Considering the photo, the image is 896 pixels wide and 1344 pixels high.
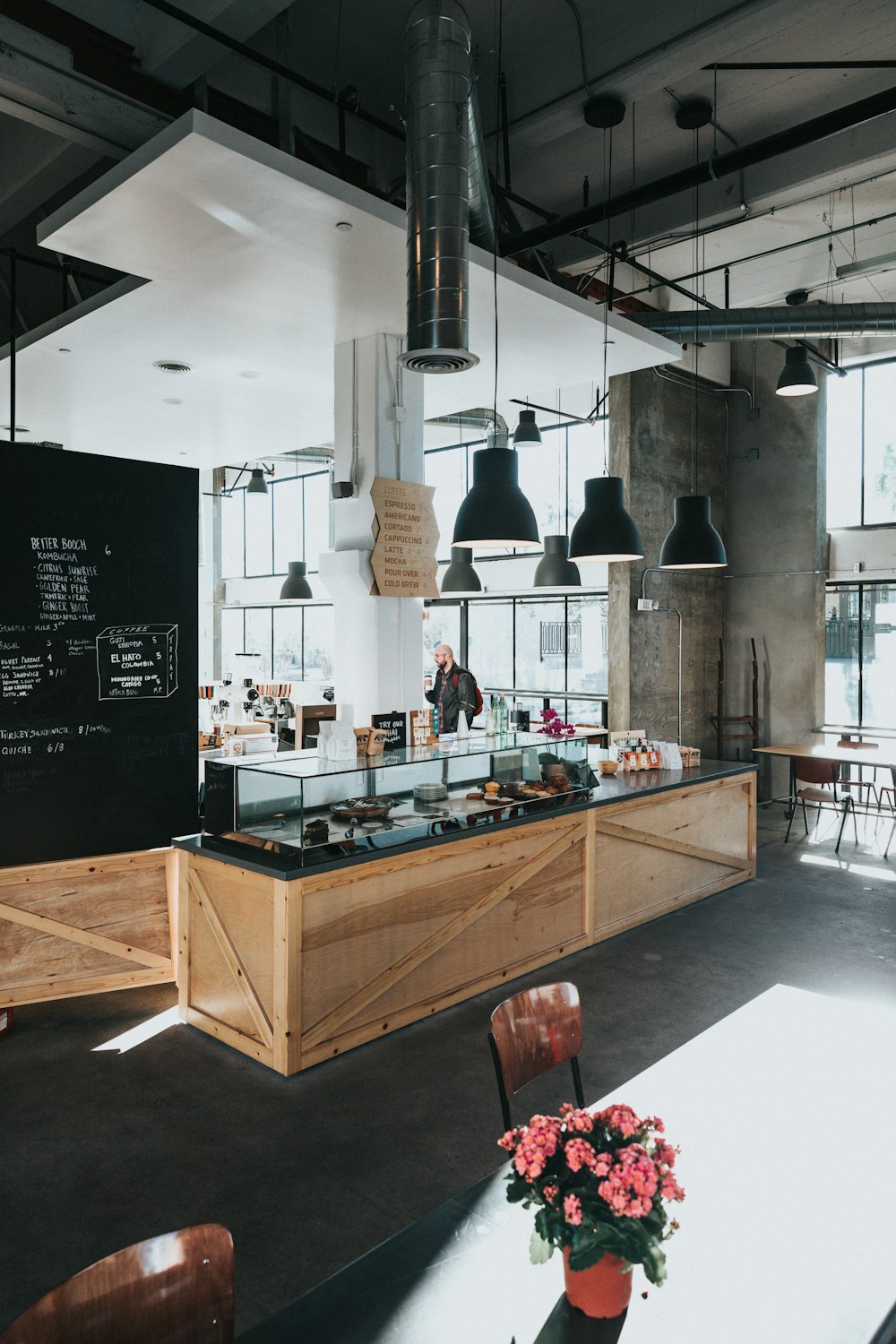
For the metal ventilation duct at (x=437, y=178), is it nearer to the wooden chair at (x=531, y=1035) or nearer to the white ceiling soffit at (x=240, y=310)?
the white ceiling soffit at (x=240, y=310)

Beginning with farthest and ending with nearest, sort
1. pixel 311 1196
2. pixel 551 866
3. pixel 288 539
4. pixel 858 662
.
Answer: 1. pixel 288 539
2. pixel 858 662
3. pixel 551 866
4. pixel 311 1196

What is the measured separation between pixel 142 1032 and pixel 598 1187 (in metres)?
3.49

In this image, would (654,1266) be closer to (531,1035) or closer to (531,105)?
(531,1035)

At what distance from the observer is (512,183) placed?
21.8 feet

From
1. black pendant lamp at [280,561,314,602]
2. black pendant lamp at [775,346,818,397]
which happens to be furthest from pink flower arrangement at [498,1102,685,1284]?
black pendant lamp at [280,561,314,602]

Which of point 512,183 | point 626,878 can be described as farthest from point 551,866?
point 512,183

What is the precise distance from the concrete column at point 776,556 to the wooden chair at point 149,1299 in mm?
10558

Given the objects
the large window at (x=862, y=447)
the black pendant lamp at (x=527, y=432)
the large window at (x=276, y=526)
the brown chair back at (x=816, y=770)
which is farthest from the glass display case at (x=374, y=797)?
the large window at (x=276, y=526)

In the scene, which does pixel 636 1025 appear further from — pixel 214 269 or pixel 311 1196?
pixel 214 269

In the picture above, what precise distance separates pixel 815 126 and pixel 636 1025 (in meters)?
4.90

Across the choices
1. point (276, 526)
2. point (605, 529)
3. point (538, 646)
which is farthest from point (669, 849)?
point (276, 526)

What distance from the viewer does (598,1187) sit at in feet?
4.44

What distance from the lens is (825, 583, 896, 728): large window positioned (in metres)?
10.5

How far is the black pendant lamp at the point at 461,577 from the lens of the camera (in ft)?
36.0
